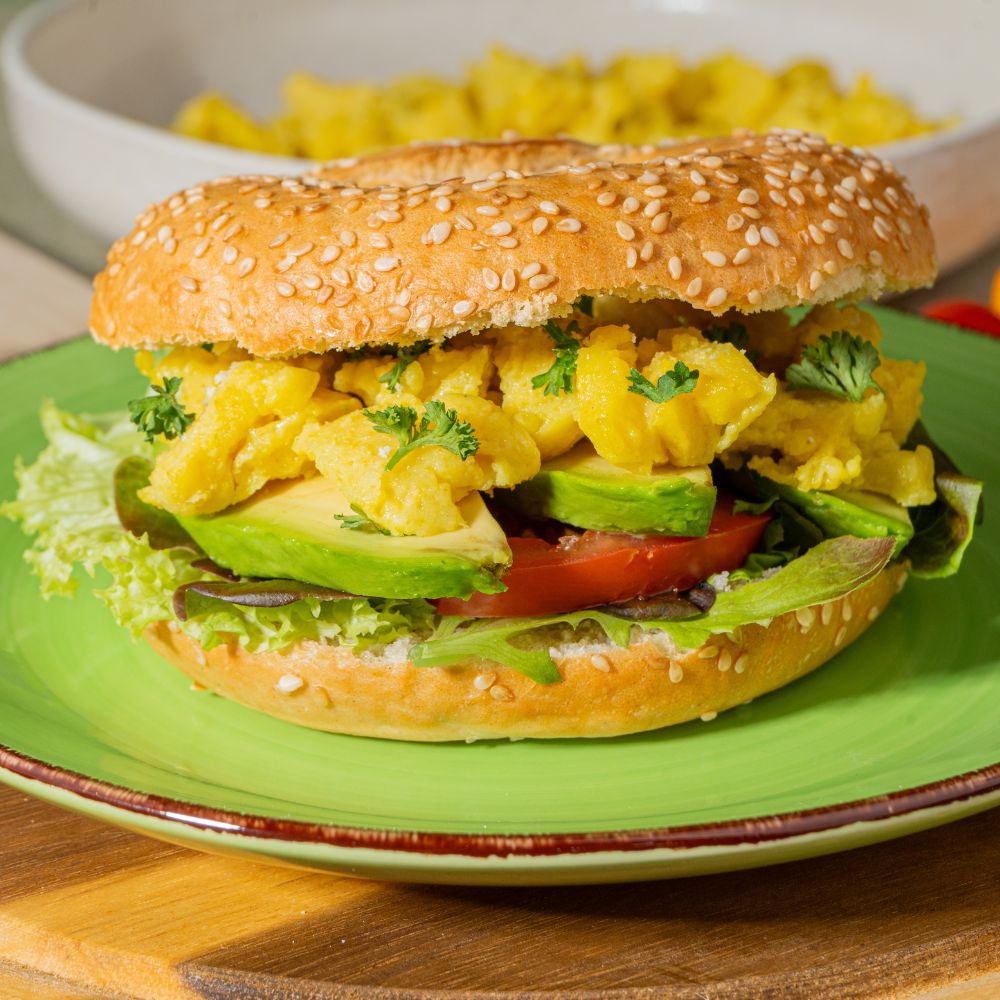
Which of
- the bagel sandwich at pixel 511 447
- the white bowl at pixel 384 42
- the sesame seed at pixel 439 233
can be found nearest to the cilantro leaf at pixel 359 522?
the bagel sandwich at pixel 511 447

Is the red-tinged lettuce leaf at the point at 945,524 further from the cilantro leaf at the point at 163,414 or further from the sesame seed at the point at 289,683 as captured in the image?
the cilantro leaf at the point at 163,414

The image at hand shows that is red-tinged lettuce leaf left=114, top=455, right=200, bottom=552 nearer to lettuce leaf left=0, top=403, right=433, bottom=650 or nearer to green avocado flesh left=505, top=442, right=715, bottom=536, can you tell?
lettuce leaf left=0, top=403, right=433, bottom=650

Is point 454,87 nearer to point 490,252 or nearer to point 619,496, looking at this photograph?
point 490,252

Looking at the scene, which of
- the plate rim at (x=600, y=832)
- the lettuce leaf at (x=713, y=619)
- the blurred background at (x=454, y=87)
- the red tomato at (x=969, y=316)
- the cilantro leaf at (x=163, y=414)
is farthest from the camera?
the blurred background at (x=454, y=87)

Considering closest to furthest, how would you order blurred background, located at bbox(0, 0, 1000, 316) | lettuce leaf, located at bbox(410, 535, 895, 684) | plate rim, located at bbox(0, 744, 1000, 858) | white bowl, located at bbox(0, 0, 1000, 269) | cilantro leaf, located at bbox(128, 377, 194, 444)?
plate rim, located at bbox(0, 744, 1000, 858) < lettuce leaf, located at bbox(410, 535, 895, 684) < cilantro leaf, located at bbox(128, 377, 194, 444) < blurred background, located at bbox(0, 0, 1000, 316) < white bowl, located at bbox(0, 0, 1000, 269)

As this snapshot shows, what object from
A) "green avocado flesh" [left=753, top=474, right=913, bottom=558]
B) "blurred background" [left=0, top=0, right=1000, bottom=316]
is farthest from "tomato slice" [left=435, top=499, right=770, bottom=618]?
"blurred background" [left=0, top=0, right=1000, bottom=316]

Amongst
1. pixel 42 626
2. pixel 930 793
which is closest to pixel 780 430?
pixel 930 793

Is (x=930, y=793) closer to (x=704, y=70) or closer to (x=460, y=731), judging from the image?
(x=460, y=731)

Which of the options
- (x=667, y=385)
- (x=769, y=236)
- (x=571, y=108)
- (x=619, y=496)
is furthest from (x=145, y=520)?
(x=571, y=108)
